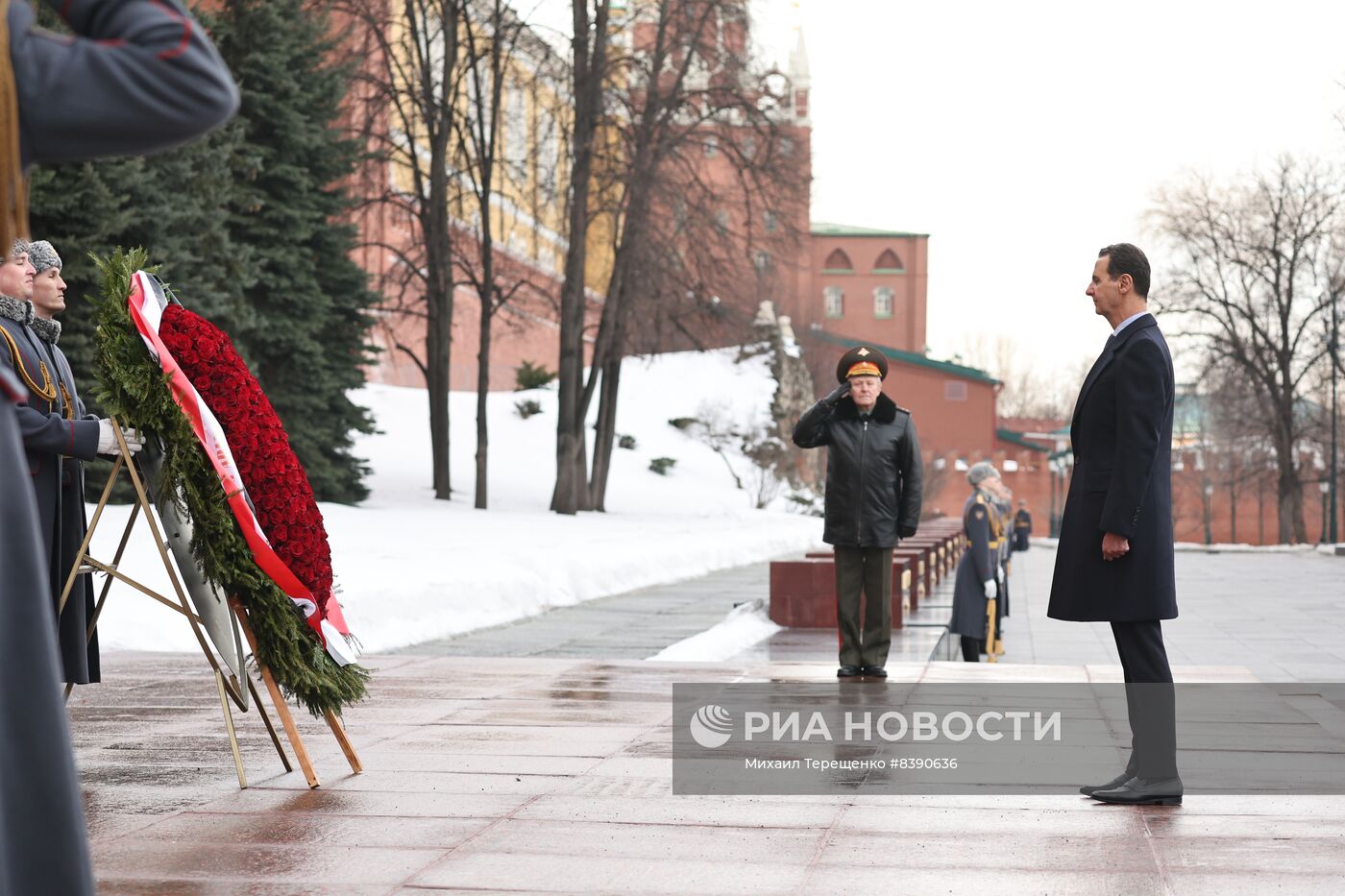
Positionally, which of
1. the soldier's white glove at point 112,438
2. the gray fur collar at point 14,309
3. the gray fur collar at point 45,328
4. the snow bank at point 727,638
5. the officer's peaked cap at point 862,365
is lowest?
the snow bank at point 727,638

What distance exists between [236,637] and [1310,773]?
12.7 ft

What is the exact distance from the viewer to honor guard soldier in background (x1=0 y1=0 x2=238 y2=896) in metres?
2.04

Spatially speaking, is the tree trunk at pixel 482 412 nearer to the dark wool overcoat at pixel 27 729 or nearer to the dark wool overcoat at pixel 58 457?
the dark wool overcoat at pixel 58 457

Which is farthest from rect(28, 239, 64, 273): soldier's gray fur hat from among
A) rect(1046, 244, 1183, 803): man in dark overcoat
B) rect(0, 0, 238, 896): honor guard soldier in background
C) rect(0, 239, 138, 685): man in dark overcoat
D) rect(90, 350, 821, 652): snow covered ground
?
rect(0, 0, 238, 896): honor guard soldier in background

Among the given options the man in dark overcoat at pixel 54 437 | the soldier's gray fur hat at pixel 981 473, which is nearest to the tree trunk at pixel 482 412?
the soldier's gray fur hat at pixel 981 473

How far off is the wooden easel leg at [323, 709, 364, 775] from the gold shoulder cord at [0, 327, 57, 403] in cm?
145

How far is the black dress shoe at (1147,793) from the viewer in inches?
209

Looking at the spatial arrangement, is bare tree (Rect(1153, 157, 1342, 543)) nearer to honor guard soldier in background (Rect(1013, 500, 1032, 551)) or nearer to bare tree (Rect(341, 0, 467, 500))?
honor guard soldier in background (Rect(1013, 500, 1032, 551))

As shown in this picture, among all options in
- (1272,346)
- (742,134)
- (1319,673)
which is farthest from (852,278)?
(1319,673)

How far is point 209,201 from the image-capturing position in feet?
72.5

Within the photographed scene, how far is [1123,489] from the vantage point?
528 centimetres

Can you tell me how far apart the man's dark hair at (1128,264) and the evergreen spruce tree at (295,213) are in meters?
19.4

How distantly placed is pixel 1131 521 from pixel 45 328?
377 centimetres

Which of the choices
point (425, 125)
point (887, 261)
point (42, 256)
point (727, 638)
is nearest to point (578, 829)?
point (42, 256)
